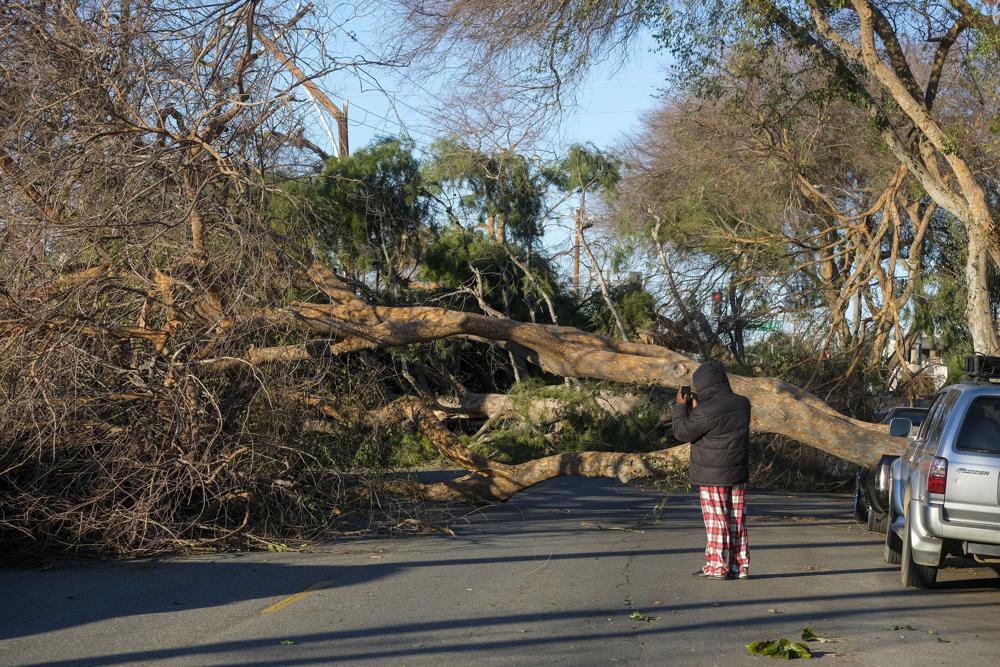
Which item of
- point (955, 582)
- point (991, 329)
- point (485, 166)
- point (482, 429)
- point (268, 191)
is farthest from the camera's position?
point (485, 166)

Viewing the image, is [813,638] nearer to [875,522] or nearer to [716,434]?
[716,434]

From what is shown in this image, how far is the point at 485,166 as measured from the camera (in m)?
23.3

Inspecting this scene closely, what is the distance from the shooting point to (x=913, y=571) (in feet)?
29.1

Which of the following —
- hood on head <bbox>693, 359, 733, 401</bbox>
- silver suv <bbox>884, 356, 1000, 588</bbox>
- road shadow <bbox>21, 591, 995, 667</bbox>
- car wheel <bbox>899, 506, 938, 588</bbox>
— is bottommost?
road shadow <bbox>21, 591, 995, 667</bbox>

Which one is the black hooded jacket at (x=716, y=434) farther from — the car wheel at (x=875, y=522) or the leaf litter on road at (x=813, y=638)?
the car wheel at (x=875, y=522)

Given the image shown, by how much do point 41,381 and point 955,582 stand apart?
8510mm

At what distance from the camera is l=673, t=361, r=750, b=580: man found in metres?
9.09

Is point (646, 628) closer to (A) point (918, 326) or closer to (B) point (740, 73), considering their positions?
(B) point (740, 73)

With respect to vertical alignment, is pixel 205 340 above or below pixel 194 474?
above

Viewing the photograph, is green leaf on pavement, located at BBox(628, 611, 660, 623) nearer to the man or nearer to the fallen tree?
the man

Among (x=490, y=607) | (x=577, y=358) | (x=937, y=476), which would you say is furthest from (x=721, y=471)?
(x=577, y=358)

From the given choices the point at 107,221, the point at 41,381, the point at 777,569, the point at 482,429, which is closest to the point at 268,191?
the point at 107,221

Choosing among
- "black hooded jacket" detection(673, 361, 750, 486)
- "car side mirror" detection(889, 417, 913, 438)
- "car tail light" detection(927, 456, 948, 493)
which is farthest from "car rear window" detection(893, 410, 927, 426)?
"car tail light" detection(927, 456, 948, 493)

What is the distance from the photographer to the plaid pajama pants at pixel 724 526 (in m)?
9.07
